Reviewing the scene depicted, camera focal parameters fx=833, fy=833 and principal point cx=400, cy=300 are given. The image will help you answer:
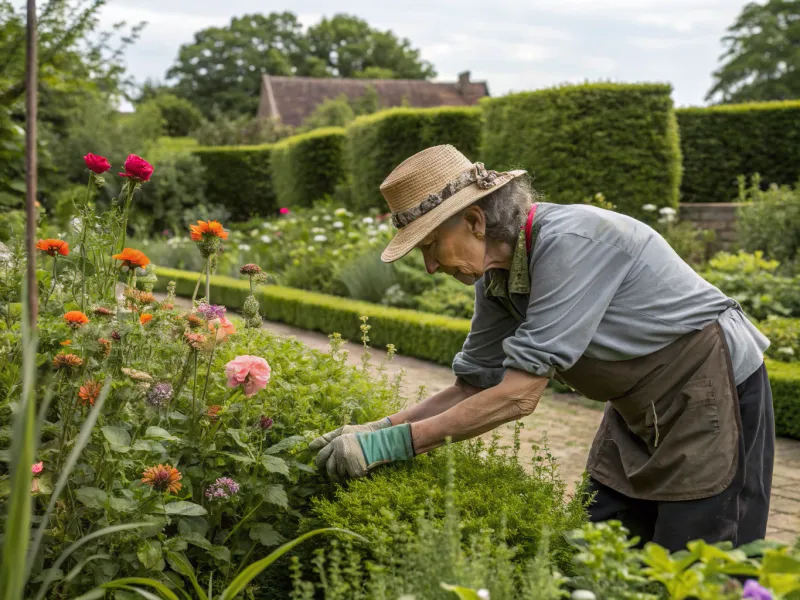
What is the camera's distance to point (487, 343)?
256 cm

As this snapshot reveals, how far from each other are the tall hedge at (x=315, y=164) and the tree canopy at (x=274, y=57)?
118ft

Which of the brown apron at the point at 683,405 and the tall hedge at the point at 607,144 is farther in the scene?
the tall hedge at the point at 607,144

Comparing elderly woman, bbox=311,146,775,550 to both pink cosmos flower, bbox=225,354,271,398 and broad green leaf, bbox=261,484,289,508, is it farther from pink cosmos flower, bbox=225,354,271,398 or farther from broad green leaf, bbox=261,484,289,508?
pink cosmos flower, bbox=225,354,271,398

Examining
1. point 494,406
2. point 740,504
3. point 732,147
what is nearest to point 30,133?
point 494,406

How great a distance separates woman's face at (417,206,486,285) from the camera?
7.34 ft

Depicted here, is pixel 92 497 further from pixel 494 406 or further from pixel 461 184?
pixel 461 184

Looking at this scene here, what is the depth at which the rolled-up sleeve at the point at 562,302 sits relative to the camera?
6.77 feet

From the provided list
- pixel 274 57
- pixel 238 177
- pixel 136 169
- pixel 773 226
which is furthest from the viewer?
pixel 274 57

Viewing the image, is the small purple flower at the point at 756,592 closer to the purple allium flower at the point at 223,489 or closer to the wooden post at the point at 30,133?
the wooden post at the point at 30,133

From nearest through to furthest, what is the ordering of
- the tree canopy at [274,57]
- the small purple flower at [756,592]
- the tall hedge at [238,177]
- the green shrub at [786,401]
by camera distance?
the small purple flower at [756,592] < the green shrub at [786,401] < the tall hedge at [238,177] < the tree canopy at [274,57]

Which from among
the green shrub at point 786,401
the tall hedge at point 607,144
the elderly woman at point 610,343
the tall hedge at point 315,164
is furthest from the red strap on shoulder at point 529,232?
the tall hedge at point 315,164

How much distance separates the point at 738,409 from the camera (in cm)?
228

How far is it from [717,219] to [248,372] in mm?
9563

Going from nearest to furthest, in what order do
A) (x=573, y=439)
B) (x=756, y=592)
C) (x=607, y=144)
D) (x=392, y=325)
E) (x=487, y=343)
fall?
(x=756, y=592)
(x=487, y=343)
(x=573, y=439)
(x=392, y=325)
(x=607, y=144)
